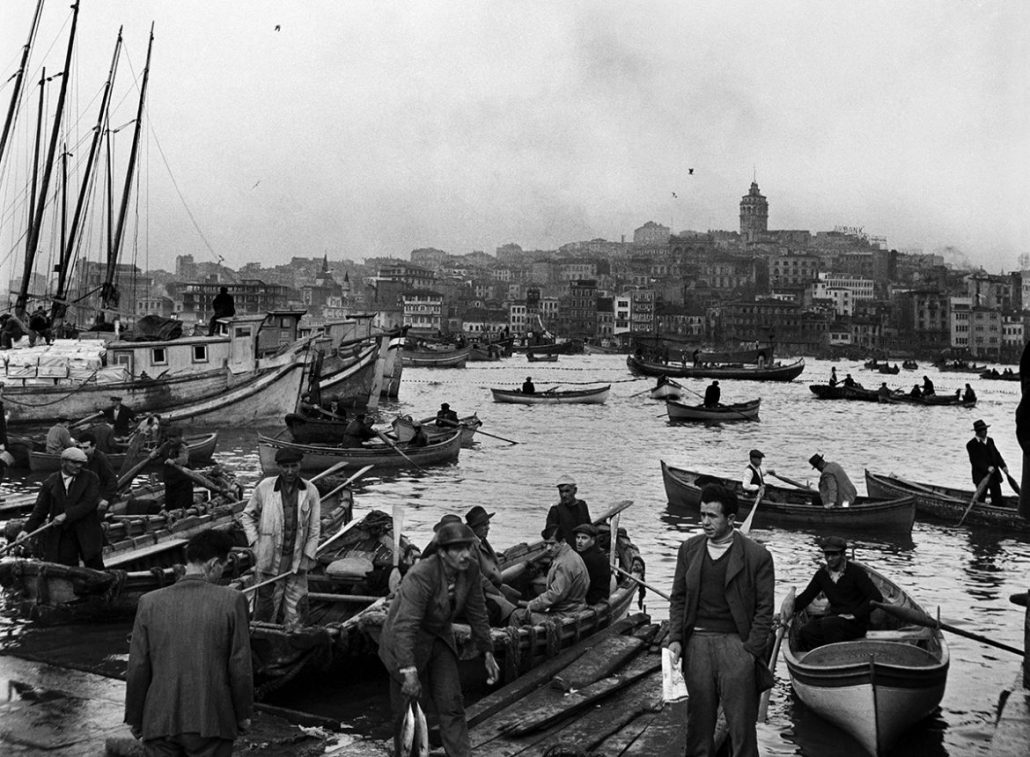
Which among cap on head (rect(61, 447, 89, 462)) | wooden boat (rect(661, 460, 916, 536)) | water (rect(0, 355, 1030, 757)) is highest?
cap on head (rect(61, 447, 89, 462))

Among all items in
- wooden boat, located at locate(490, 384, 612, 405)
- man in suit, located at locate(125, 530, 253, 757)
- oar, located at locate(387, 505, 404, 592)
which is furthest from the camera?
wooden boat, located at locate(490, 384, 612, 405)

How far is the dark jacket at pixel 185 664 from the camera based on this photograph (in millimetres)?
5566

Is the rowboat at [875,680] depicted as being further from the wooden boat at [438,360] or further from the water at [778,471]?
the wooden boat at [438,360]

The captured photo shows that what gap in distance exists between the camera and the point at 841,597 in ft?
34.1

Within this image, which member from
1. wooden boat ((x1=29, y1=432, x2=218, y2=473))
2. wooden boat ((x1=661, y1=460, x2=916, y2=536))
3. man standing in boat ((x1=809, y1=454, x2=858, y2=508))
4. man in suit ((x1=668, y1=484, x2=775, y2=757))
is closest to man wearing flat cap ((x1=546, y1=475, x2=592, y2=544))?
man in suit ((x1=668, y1=484, x2=775, y2=757))

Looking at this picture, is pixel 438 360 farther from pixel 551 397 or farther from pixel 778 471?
pixel 778 471

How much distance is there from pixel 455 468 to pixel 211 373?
40.2 ft

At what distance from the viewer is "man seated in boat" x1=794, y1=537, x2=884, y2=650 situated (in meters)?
10.3

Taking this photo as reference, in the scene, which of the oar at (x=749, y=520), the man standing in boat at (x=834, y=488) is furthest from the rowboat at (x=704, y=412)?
the oar at (x=749, y=520)

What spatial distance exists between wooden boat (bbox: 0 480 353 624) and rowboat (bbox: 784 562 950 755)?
5.72 m

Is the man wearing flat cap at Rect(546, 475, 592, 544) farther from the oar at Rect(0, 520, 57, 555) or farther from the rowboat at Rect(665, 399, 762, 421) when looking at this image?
the rowboat at Rect(665, 399, 762, 421)

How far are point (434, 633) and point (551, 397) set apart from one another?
184ft

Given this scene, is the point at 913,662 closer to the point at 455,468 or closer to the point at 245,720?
the point at 245,720

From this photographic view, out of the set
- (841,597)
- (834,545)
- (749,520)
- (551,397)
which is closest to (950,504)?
(749,520)
